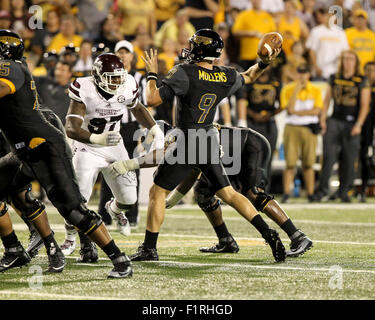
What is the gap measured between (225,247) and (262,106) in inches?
206

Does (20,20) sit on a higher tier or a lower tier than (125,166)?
higher

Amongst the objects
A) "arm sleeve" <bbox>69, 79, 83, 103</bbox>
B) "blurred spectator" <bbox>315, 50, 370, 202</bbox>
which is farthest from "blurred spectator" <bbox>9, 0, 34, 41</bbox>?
"arm sleeve" <bbox>69, 79, 83, 103</bbox>

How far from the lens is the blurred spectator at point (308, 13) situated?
49.3 feet

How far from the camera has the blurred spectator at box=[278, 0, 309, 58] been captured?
46.3 ft

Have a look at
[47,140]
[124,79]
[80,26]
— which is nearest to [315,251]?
[124,79]

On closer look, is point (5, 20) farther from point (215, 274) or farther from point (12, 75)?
point (215, 274)

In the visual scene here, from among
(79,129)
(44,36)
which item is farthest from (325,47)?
(79,129)

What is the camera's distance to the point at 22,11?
13391 millimetres

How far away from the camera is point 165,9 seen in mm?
14656

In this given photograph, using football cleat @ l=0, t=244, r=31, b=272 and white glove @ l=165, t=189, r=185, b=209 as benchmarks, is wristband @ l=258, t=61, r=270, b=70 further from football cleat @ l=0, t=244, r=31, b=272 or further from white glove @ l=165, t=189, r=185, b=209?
football cleat @ l=0, t=244, r=31, b=272

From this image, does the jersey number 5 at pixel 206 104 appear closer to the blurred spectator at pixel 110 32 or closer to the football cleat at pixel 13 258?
the football cleat at pixel 13 258
